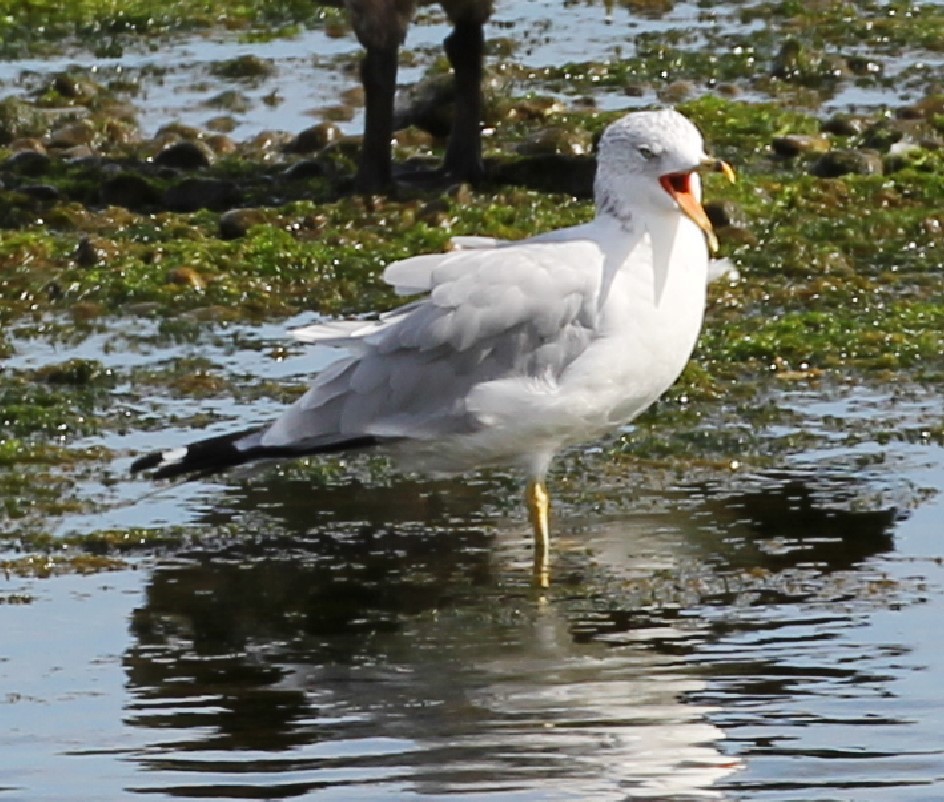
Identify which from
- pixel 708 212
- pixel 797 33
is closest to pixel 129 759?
pixel 708 212

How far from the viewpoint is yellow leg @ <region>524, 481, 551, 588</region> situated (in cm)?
675

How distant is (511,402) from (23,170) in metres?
5.09

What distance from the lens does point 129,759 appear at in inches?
209

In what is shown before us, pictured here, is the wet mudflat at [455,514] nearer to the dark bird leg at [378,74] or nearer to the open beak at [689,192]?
the dark bird leg at [378,74]

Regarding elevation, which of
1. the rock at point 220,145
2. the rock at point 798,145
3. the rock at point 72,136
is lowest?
the rock at point 798,145

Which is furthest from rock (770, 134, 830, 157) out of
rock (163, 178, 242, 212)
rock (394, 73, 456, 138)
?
rock (163, 178, 242, 212)

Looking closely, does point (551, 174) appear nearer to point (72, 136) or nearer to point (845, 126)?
point (845, 126)

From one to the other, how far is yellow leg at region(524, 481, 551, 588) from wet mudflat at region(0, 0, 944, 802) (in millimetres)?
71

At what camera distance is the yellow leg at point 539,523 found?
6.75m

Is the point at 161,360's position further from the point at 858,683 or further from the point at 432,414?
the point at 858,683

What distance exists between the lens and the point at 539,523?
680cm

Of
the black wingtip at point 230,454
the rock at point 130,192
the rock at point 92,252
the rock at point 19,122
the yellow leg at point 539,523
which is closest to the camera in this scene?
the yellow leg at point 539,523

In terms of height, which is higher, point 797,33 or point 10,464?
point 797,33

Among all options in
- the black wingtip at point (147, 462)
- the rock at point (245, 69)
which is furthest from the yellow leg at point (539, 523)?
the rock at point (245, 69)
